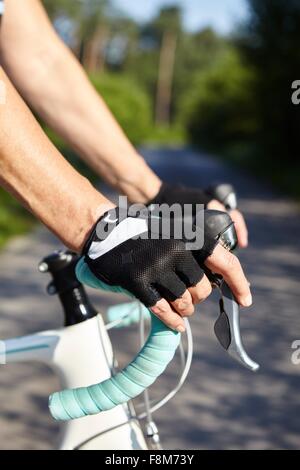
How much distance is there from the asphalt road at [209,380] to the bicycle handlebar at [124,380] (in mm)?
1013

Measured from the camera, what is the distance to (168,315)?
1.09m

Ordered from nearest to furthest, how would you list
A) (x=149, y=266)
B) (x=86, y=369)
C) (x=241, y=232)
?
1. (x=149, y=266)
2. (x=86, y=369)
3. (x=241, y=232)

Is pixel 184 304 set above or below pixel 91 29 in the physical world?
above

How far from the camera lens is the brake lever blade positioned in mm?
1115

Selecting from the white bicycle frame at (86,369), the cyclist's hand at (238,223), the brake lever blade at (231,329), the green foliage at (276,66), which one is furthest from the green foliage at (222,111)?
the brake lever blade at (231,329)

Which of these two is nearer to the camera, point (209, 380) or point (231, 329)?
point (231, 329)

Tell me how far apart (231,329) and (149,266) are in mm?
185

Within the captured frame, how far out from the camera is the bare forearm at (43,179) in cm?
111

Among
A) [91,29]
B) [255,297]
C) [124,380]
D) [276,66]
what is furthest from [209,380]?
[91,29]

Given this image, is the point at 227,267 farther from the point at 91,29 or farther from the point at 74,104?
the point at 91,29

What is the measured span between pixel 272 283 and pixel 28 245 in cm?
297

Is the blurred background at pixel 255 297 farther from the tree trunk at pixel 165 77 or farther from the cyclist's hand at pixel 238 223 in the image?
the tree trunk at pixel 165 77

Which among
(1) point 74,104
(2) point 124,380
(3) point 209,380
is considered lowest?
(3) point 209,380

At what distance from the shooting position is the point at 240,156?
82.8 ft
